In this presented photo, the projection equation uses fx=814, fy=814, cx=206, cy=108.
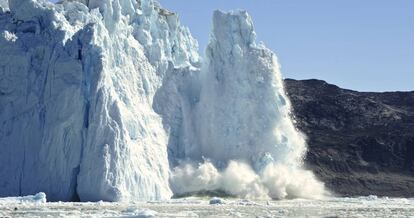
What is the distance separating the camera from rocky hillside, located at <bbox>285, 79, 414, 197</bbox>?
209 ft

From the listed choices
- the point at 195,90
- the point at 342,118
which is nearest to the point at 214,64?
the point at 195,90

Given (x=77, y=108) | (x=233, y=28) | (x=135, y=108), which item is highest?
(x=233, y=28)

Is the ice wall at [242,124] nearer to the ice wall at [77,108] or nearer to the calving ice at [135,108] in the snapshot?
the calving ice at [135,108]

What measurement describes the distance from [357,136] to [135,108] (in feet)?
101

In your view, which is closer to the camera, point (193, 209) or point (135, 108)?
point (193, 209)

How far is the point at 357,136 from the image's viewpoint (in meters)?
69.7

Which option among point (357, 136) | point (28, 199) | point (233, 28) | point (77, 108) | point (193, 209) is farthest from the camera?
point (357, 136)

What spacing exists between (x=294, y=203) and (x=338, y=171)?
22.4 metres

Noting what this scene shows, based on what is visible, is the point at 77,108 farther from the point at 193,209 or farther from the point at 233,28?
the point at 233,28

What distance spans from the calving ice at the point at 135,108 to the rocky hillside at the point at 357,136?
12.2 meters

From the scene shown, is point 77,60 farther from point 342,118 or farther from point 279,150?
point 342,118

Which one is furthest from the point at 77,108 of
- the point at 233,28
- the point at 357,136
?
the point at 357,136

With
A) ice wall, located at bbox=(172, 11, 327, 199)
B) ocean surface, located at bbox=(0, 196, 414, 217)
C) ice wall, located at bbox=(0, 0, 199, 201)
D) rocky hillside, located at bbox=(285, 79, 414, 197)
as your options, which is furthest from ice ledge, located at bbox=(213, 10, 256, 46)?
rocky hillside, located at bbox=(285, 79, 414, 197)

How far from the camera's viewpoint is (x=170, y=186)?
148 feet
